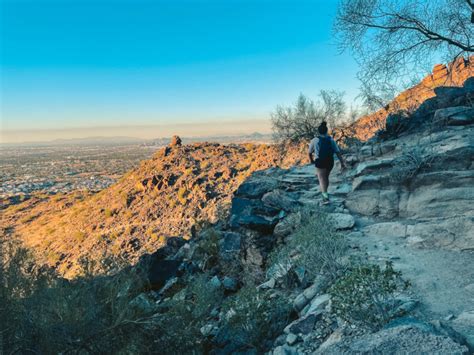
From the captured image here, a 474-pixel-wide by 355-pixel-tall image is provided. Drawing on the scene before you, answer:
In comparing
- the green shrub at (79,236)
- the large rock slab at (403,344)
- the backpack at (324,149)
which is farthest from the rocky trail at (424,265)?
the green shrub at (79,236)

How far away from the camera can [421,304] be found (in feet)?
12.5

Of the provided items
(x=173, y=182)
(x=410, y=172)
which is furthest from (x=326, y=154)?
(x=173, y=182)

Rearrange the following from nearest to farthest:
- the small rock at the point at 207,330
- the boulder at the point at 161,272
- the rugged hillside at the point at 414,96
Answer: the small rock at the point at 207,330 < the boulder at the point at 161,272 < the rugged hillside at the point at 414,96

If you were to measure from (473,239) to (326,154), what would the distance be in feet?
11.5

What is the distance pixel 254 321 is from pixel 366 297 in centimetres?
179

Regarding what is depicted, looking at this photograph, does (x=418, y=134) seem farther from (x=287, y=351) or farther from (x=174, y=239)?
(x=174, y=239)

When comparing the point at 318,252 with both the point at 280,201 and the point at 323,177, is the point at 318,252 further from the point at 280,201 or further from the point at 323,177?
the point at 280,201

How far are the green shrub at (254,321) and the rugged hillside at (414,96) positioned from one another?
851 cm

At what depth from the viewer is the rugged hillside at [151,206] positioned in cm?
1836

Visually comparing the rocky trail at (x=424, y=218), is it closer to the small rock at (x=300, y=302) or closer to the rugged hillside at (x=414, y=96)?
the small rock at (x=300, y=302)

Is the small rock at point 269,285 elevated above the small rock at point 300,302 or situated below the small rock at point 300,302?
below

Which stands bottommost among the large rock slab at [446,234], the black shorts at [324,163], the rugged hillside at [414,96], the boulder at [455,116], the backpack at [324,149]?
the large rock slab at [446,234]

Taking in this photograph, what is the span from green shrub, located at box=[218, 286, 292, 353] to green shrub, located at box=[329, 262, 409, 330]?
56.3 inches

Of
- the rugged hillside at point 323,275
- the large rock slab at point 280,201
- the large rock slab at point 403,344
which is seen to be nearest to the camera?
the large rock slab at point 403,344
